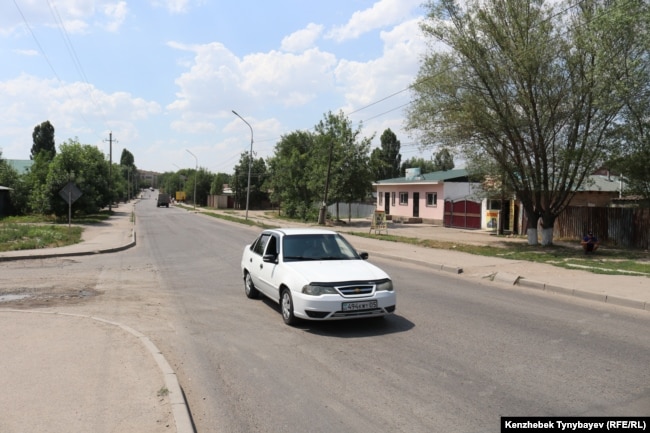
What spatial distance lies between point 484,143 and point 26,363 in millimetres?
18780

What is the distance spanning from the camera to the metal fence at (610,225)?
787 inches

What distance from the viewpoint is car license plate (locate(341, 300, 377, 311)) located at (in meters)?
7.10

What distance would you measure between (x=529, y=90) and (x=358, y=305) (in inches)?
599

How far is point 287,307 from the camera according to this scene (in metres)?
7.73

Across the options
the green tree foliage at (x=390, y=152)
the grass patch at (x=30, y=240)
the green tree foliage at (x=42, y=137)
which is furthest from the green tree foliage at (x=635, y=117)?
the green tree foliage at (x=42, y=137)

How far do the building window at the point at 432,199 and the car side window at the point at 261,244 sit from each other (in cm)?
3095

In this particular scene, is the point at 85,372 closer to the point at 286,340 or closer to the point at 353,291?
the point at 286,340

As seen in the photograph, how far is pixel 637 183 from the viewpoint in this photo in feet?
63.1

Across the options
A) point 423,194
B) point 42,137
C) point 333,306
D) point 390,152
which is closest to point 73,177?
point 423,194

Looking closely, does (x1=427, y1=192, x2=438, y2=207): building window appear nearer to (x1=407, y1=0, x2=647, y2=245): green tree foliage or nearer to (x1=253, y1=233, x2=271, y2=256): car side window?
(x1=407, y1=0, x2=647, y2=245): green tree foliage

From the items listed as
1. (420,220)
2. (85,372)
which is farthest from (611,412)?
(420,220)

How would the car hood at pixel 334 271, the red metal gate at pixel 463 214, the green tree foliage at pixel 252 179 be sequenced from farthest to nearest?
the green tree foliage at pixel 252 179
the red metal gate at pixel 463 214
the car hood at pixel 334 271

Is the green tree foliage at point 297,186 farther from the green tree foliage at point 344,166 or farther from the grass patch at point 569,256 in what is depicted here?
the grass patch at point 569,256

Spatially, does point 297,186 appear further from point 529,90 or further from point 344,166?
point 529,90
